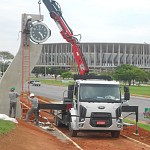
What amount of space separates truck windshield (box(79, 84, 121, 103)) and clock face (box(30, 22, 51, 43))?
640 cm

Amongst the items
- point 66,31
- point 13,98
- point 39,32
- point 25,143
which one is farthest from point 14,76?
point 25,143

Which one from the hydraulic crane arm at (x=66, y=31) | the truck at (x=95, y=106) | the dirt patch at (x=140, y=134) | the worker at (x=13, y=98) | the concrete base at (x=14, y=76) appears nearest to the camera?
the truck at (x=95, y=106)

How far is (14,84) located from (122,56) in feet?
504

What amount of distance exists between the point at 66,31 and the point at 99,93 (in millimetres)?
14952

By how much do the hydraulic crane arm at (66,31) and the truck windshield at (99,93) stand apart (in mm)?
11800

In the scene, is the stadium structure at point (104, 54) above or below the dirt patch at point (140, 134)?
above

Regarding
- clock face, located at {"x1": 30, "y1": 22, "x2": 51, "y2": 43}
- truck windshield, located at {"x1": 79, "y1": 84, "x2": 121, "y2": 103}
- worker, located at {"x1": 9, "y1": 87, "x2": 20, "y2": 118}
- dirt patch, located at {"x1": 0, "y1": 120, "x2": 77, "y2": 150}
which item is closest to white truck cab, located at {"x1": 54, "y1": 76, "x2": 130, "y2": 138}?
truck windshield, located at {"x1": 79, "y1": 84, "x2": 121, "y2": 103}

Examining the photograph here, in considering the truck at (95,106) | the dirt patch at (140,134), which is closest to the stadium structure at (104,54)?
the dirt patch at (140,134)

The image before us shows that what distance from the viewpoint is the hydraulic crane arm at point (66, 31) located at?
94.5 ft

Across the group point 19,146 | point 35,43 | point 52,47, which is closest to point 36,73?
point 52,47

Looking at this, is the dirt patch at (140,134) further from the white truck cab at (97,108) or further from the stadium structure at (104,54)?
the stadium structure at (104,54)

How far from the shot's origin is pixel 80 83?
655 inches

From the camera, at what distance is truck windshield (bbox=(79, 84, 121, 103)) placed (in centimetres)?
1614

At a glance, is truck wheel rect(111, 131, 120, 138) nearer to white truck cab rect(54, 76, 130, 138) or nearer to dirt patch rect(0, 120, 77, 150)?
white truck cab rect(54, 76, 130, 138)
